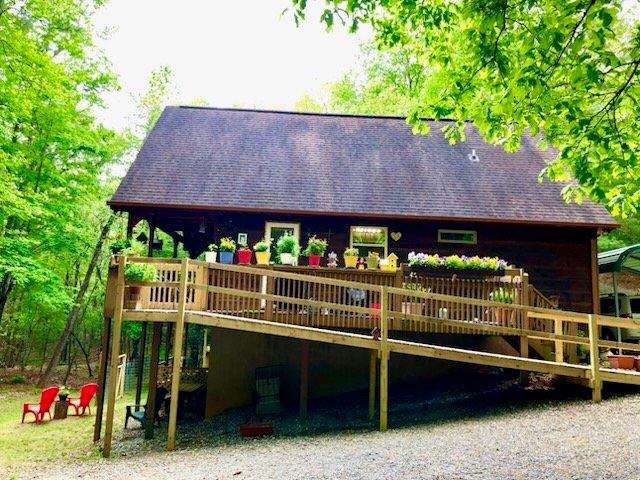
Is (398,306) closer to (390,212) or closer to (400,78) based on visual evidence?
(390,212)

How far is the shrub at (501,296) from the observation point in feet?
29.8

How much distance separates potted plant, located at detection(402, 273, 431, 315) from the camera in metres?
8.90

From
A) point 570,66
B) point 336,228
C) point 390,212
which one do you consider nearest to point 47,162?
point 336,228

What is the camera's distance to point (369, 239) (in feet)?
41.8

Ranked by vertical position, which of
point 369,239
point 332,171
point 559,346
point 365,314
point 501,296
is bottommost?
point 559,346

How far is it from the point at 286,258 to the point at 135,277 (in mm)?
3524

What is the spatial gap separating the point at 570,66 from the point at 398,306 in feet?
16.5

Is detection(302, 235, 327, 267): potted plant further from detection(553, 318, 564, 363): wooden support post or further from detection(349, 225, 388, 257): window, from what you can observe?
detection(553, 318, 564, 363): wooden support post

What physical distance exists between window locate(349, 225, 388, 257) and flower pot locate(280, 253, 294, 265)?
2.67m

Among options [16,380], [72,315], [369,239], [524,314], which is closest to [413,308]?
[524,314]

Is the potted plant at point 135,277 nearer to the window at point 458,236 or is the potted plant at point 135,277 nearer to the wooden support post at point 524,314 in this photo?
the wooden support post at point 524,314

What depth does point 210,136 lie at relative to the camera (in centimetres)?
1519

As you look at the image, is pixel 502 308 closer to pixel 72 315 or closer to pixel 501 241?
pixel 501 241

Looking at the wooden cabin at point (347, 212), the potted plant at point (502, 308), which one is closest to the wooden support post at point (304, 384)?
the wooden cabin at point (347, 212)
